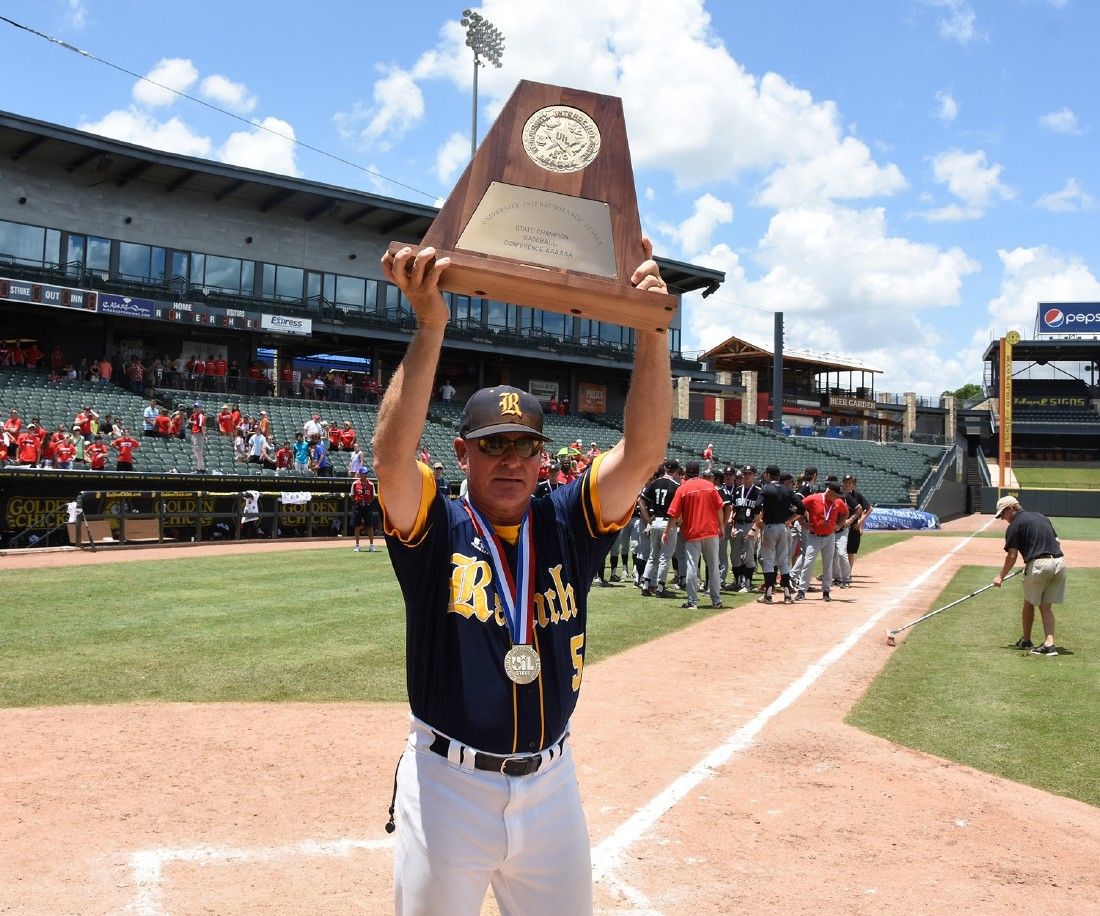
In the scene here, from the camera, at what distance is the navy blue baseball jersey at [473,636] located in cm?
259

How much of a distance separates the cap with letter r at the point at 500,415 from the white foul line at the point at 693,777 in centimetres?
274

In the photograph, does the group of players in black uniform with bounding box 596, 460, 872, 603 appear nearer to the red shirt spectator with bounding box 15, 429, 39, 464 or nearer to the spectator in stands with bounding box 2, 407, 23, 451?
the red shirt spectator with bounding box 15, 429, 39, 464

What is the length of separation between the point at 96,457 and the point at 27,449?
1.40m

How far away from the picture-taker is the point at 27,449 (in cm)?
1933

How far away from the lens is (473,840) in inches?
99.4

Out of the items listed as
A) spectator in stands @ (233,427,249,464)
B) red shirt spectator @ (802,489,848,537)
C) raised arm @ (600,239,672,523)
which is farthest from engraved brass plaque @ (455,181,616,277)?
spectator in stands @ (233,427,249,464)

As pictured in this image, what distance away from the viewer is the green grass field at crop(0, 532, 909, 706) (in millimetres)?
8047

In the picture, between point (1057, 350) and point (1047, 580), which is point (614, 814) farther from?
point (1057, 350)

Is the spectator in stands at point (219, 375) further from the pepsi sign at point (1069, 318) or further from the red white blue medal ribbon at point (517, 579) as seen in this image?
the pepsi sign at point (1069, 318)

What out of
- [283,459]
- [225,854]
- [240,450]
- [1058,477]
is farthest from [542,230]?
[1058,477]

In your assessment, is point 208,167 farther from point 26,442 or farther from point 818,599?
point 818,599

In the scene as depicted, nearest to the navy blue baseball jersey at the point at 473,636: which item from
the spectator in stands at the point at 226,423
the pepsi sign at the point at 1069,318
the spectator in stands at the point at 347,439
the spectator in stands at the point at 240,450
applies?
the spectator in stands at the point at 240,450

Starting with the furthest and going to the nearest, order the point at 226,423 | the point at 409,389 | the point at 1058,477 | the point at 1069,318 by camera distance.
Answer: the point at 1069,318 → the point at 1058,477 → the point at 226,423 → the point at 409,389

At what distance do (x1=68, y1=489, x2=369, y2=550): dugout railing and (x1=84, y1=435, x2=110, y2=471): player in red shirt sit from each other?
0.63 metres
